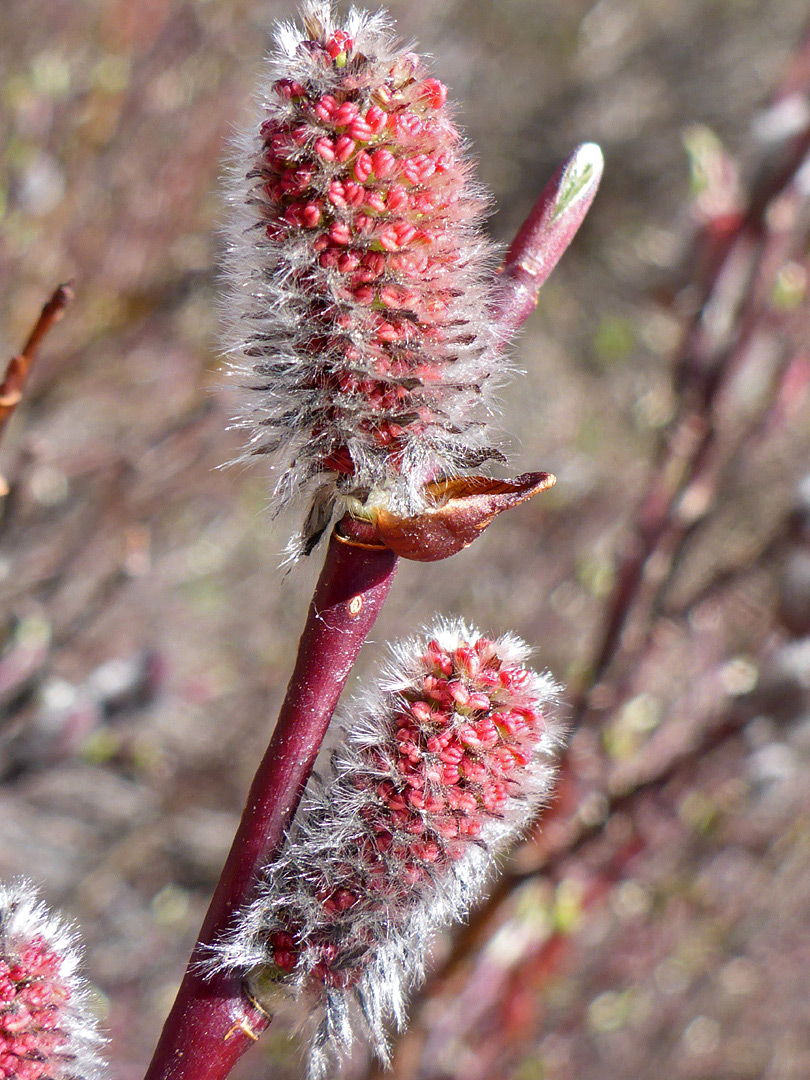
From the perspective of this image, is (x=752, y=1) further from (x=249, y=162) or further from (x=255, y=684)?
(x=249, y=162)

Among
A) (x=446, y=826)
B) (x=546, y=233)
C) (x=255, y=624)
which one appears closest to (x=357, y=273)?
(x=546, y=233)

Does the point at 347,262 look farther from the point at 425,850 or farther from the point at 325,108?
the point at 425,850

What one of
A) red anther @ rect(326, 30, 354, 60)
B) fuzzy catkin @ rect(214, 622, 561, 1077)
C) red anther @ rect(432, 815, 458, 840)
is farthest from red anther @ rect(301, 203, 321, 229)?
red anther @ rect(432, 815, 458, 840)

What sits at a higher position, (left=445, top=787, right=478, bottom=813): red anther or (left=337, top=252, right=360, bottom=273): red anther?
(left=337, top=252, right=360, bottom=273): red anther

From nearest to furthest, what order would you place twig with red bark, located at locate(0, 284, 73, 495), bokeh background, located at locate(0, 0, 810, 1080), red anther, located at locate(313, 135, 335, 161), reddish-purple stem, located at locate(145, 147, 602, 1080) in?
red anther, located at locate(313, 135, 335, 161)
reddish-purple stem, located at locate(145, 147, 602, 1080)
twig with red bark, located at locate(0, 284, 73, 495)
bokeh background, located at locate(0, 0, 810, 1080)

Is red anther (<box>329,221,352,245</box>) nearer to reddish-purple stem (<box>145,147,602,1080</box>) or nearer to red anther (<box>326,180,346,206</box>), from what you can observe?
red anther (<box>326,180,346,206</box>)

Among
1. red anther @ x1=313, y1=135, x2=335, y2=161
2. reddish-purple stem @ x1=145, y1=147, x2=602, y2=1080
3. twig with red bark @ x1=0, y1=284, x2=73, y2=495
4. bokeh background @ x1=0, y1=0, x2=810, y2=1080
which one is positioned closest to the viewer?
red anther @ x1=313, y1=135, x2=335, y2=161

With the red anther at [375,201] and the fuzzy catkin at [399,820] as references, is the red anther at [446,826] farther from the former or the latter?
the red anther at [375,201]
